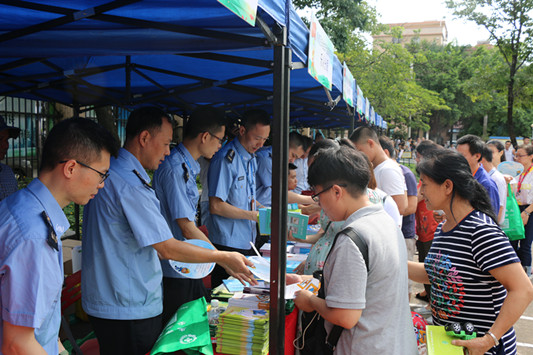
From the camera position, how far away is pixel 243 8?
137 centimetres

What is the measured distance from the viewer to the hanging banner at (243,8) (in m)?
1.31

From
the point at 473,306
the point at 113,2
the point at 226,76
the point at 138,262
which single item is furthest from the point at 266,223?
the point at 226,76

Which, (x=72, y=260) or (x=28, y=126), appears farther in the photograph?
(x=28, y=126)

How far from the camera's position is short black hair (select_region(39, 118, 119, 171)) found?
1.48 meters

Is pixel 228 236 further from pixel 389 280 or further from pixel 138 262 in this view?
pixel 389 280

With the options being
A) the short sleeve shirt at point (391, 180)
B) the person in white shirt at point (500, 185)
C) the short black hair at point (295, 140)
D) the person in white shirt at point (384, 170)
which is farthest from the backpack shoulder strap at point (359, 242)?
the short black hair at point (295, 140)

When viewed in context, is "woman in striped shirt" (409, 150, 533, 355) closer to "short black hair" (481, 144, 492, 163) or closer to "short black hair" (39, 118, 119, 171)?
"short black hair" (39, 118, 119, 171)

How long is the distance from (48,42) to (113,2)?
675 millimetres

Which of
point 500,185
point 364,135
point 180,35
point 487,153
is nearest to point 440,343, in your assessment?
point 180,35

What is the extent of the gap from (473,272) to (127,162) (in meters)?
1.71

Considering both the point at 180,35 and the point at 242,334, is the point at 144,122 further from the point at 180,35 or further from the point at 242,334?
the point at 242,334

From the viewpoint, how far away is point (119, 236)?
6.41 ft

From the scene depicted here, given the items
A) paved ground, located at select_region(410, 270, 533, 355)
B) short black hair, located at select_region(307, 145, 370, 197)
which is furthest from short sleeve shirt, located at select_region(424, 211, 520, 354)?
paved ground, located at select_region(410, 270, 533, 355)

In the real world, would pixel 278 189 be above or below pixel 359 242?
above
